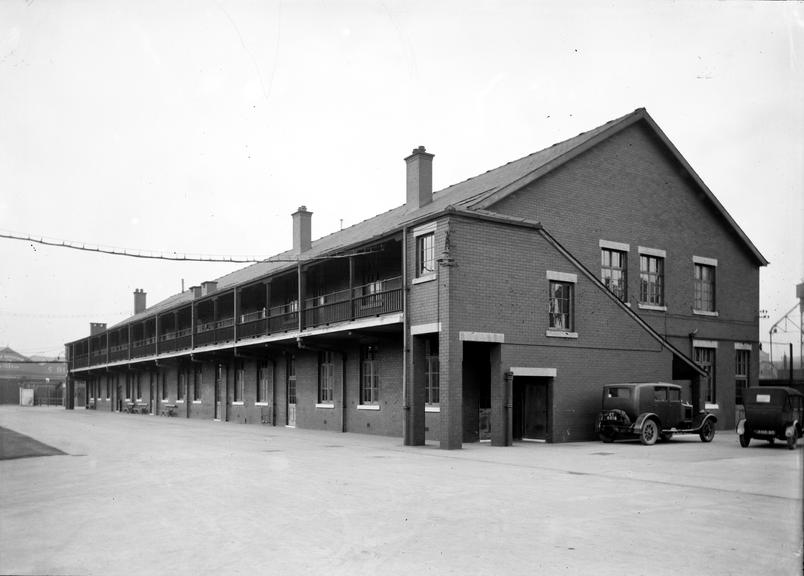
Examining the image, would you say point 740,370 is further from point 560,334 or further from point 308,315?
point 308,315

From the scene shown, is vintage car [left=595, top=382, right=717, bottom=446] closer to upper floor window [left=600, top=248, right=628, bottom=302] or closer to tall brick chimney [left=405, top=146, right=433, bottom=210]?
upper floor window [left=600, top=248, right=628, bottom=302]

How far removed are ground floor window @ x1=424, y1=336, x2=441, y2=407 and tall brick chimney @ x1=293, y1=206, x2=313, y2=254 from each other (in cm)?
1631

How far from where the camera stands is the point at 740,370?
3036 centimetres

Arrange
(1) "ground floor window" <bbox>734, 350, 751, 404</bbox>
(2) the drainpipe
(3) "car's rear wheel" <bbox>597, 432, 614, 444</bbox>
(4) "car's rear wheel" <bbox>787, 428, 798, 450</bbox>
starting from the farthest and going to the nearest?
1. (1) "ground floor window" <bbox>734, 350, 751, 404</bbox>
2. (3) "car's rear wheel" <bbox>597, 432, 614, 444</bbox>
3. (2) the drainpipe
4. (4) "car's rear wheel" <bbox>787, 428, 798, 450</bbox>

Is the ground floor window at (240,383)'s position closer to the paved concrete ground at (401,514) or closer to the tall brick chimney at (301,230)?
the tall brick chimney at (301,230)

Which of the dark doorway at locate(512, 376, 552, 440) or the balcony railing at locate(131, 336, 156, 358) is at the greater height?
the balcony railing at locate(131, 336, 156, 358)

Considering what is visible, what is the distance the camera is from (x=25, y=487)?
1194cm

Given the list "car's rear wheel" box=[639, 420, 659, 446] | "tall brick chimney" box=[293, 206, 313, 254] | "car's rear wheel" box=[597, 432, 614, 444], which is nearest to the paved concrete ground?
"car's rear wheel" box=[639, 420, 659, 446]

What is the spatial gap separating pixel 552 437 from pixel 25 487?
45.9ft

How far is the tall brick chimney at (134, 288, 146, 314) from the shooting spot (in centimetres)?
A: 7338

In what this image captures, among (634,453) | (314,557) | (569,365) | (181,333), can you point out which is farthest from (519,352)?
(181,333)

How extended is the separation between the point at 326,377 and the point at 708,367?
47.7 ft

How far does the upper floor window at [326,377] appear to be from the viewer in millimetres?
29297

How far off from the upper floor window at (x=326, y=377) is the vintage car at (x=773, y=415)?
577 inches
